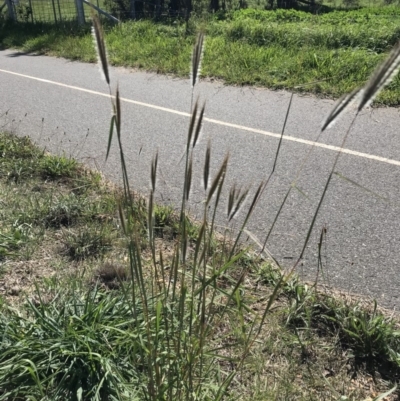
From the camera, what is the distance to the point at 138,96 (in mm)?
7254

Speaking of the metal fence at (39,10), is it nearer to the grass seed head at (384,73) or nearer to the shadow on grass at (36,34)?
the shadow on grass at (36,34)

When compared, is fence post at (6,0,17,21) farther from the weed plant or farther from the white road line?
the weed plant

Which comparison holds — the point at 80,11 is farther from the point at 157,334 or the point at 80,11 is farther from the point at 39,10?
the point at 157,334

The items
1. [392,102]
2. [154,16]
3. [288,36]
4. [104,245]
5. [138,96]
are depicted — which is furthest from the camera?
[154,16]

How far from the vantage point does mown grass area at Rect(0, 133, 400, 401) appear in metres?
1.83

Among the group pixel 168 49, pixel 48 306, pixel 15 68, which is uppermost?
pixel 48 306

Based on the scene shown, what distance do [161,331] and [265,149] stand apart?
333 cm

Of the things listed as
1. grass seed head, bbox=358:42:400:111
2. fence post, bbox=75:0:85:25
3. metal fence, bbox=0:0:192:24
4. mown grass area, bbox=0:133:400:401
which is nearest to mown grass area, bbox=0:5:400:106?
fence post, bbox=75:0:85:25

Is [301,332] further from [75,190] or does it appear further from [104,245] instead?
[75,190]

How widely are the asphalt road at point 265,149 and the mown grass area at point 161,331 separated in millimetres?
469

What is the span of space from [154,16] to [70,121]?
8.27 meters

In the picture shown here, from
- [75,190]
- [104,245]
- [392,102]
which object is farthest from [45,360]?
[392,102]

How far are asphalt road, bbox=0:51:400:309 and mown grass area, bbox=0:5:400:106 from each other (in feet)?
1.50

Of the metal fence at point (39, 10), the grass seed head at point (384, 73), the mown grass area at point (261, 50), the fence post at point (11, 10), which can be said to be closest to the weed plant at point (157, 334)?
the grass seed head at point (384, 73)
